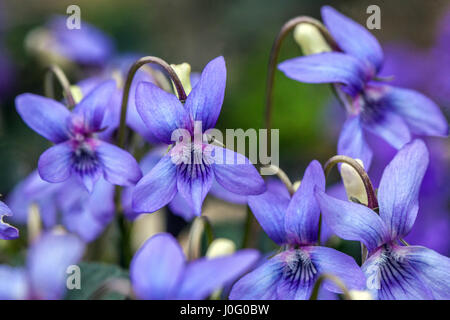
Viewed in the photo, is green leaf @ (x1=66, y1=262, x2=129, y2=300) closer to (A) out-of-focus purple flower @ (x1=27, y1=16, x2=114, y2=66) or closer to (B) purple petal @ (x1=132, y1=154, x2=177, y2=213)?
(B) purple petal @ (x1=132, y1=154, x2=177, y2=213)

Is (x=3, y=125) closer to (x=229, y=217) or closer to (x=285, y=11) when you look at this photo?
(x=229, y=217)

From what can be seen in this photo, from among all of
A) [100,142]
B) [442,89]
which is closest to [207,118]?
[100,142]

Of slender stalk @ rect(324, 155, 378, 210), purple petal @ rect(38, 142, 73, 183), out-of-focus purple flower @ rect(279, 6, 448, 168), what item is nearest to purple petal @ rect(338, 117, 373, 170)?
out-of-focus purple flower @ rect(279, 6, 448, 168)

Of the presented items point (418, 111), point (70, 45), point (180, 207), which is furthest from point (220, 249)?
point (70, 45)

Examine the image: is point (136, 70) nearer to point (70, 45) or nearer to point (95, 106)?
point (95, 106)

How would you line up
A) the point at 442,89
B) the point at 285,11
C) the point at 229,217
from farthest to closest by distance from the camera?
1. the point at 285,11
2. the point at 442,89
3. the point at 229,217


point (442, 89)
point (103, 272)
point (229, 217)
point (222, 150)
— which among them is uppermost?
point (222, 150)

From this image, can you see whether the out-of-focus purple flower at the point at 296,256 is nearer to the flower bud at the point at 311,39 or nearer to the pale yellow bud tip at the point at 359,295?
the pale yellow bud tip at the point at 359,295

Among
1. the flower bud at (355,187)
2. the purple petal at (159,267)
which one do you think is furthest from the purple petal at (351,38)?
the purple petal at (159,267)
